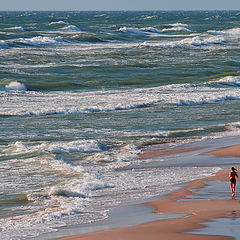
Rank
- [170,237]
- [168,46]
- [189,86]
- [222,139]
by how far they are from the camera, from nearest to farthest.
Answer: [170,237], [222,139], [189,86], [168,46]

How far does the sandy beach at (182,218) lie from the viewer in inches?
502

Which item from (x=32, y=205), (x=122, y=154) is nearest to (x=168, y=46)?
(x=122, y=154)

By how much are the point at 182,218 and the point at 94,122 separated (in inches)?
559

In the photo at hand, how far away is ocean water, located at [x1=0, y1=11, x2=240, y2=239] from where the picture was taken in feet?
54.8

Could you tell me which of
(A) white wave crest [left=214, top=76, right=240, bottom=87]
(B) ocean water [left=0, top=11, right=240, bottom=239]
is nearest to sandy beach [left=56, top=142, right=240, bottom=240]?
(B) ocean water [left=0, top=11, right=240, bottom=239]

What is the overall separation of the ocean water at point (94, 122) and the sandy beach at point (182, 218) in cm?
86

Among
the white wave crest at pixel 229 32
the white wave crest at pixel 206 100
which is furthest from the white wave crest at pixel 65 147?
the white wave crest at pixel 229 32

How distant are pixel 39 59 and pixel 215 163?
34.5m

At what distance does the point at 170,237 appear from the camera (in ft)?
41.1

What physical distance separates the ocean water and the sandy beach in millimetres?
857

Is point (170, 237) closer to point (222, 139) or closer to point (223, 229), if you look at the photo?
point (223, 229)

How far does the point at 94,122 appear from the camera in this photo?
2788cm

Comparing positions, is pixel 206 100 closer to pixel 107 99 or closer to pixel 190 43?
pixel 107 99

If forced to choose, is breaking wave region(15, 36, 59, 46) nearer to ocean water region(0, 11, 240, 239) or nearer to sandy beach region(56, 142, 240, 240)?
ocean water region(0, 11, 240, 239)
